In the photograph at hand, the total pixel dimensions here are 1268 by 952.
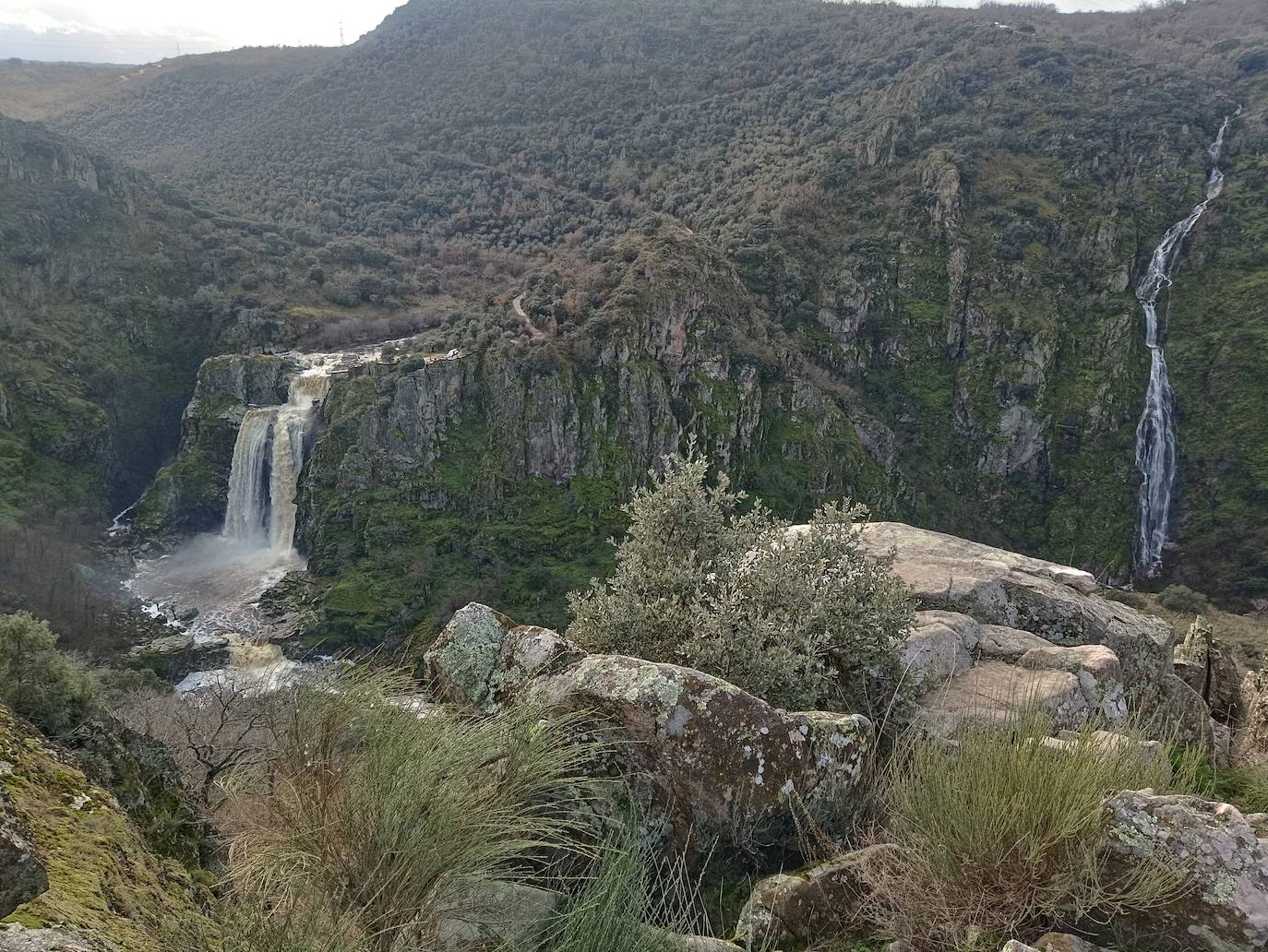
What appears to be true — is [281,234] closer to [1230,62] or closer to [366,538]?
[366,538]

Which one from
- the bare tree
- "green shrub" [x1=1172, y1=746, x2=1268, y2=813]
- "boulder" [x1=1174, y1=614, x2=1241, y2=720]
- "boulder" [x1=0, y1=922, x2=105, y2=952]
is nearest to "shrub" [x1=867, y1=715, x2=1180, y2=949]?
"green shrub" [x1=1172, y1=746, x2=1268, y2=813]

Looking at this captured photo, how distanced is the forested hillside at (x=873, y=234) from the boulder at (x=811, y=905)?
3958cm

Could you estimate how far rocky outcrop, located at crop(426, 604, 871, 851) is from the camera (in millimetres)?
3938

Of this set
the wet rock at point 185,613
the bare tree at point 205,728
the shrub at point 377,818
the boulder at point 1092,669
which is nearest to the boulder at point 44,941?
the shrub at point 377,818

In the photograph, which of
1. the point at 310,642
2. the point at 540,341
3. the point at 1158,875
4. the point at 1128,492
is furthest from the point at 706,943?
the point at 1128,492

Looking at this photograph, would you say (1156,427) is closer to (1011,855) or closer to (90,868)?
(1011,855)

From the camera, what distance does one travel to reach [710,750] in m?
4.03

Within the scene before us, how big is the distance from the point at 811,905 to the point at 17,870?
277cm

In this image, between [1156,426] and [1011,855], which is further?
[1156,426]

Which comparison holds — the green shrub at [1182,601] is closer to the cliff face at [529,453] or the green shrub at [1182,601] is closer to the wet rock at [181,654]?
the cliff face at [529,453]

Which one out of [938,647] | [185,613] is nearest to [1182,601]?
[938,647]

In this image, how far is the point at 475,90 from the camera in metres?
102

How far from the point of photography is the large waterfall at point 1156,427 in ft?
178

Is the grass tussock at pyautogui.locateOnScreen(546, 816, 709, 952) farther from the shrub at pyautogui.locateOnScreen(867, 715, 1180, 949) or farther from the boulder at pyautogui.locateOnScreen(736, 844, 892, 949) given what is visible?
the shrub at pyautogui.locateOnScreen(867, 715, 1180, 949)
